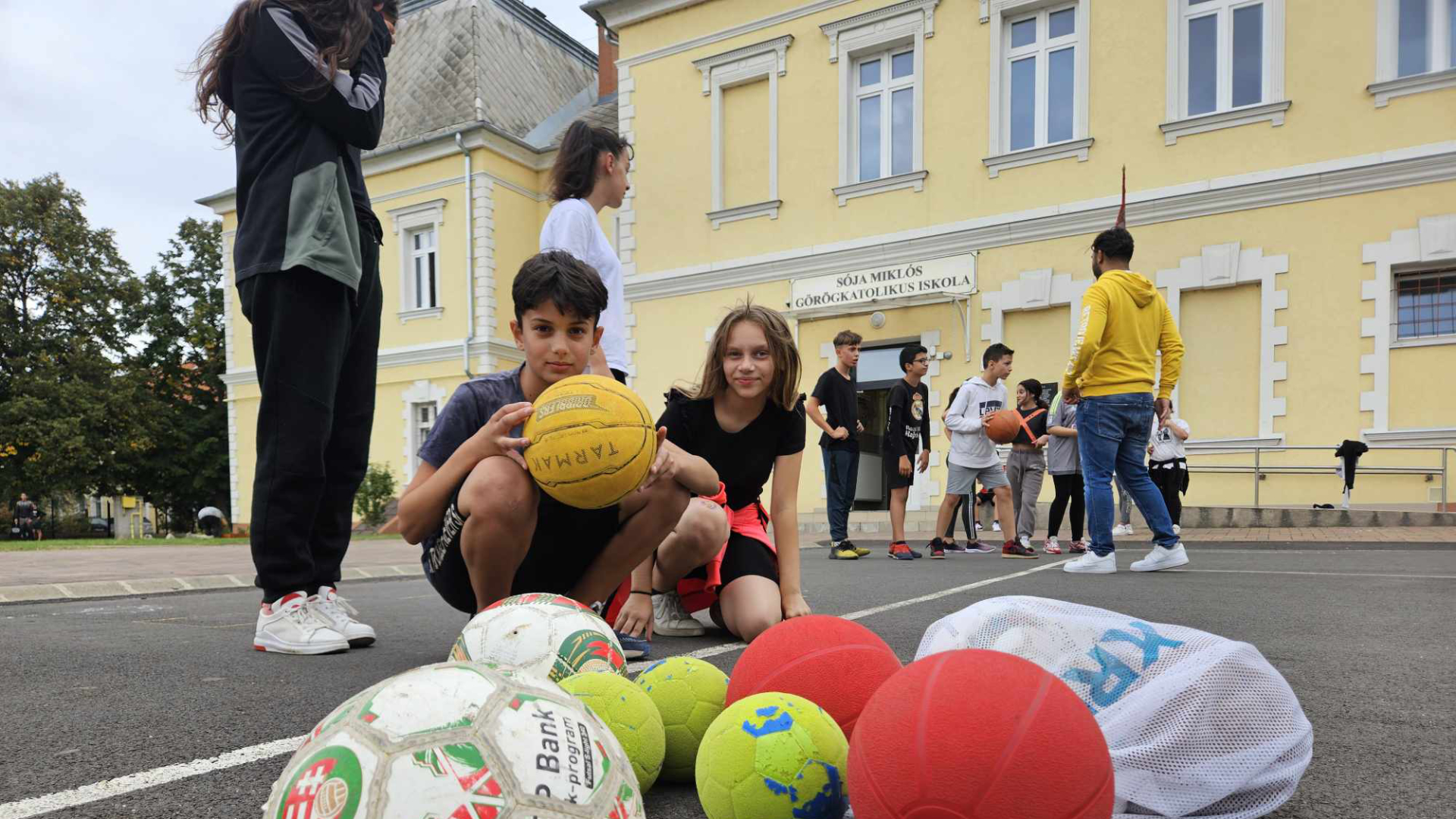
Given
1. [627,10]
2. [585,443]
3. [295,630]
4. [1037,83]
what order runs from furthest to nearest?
[627,10] < [1037,83] < [295,630] < [585,443]

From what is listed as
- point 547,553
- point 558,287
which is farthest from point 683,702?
point 558,287

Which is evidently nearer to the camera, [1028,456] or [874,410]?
[1028,456]

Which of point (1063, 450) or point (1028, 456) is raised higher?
point (1063, 450)

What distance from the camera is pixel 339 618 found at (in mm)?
3455

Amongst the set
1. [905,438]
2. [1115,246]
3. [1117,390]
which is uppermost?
[1115,246]

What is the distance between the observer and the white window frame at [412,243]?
2289 centimetres

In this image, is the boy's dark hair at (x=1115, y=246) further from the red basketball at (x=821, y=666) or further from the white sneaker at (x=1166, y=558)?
the red basketball at (x=821, y=666)

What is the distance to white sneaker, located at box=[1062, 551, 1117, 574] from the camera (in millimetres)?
6566

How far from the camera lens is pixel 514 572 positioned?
303cm

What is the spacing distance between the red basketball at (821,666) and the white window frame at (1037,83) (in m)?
14.1

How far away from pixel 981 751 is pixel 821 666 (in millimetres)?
659

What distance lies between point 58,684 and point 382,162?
2277 centimetres

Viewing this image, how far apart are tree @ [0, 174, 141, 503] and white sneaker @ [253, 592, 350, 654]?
31.9m

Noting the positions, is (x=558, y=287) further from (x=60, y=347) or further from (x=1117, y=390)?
(x=60, y=347)
